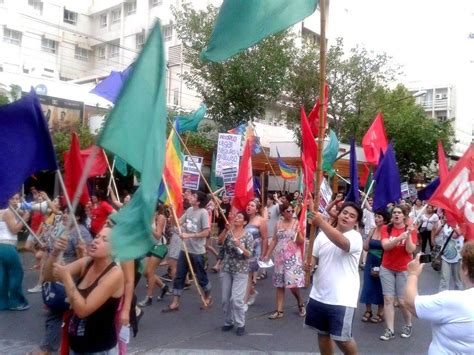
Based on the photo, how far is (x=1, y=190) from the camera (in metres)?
3.96

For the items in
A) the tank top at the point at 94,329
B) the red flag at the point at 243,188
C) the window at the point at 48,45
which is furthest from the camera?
the window at the point at 48,45

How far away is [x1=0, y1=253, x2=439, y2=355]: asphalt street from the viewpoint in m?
6.14

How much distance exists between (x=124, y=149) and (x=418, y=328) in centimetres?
537

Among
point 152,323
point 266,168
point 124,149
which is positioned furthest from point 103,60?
point 124,149

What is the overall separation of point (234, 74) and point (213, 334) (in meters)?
14.0

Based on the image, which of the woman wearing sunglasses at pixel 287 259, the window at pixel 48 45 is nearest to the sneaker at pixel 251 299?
the woman wearing sunglasses at pixel 287 259

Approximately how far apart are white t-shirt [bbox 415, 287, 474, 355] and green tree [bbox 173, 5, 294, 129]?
17056mm

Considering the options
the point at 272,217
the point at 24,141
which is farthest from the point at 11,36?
the point at 24,141

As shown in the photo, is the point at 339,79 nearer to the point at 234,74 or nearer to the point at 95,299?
the point at 234,74

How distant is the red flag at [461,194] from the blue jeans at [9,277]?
557cm

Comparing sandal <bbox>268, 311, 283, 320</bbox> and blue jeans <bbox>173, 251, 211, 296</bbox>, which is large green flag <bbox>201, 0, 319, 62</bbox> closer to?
blue jeans <bbox>173, 251, 211, 296</bbox>

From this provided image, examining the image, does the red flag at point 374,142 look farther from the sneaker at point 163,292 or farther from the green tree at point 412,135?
the green tree at point 412,135

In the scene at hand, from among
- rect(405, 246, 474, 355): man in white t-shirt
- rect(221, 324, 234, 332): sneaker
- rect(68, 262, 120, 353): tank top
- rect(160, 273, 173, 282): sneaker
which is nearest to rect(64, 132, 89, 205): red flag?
rect(68, 262, 120, 353): tank top

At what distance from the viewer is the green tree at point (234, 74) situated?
19547 millimetres
